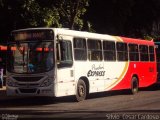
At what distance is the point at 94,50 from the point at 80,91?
7.03 ft

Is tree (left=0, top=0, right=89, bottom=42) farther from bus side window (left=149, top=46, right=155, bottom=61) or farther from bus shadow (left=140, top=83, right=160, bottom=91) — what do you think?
bus shadow (left=140, top=83, right=160, bottom=91)

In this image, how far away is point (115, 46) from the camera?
23078 millimetres

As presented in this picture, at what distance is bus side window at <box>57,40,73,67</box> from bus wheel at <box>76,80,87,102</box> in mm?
1163

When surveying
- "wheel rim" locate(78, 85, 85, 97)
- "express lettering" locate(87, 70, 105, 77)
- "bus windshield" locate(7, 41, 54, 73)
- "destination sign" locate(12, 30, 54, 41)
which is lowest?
"wheel rim" locate(78, 85, 85, 97)

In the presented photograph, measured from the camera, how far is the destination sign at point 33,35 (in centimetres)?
1865

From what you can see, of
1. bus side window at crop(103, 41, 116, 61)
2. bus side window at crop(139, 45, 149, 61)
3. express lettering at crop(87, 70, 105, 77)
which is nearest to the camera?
express lettering at crop(87, 70, 105, 77)

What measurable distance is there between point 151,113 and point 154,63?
12.4 metres

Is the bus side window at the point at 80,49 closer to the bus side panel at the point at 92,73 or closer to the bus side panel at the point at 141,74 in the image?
the bus side panel at the point at 92,73

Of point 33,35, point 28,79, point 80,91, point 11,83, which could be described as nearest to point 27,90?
point 28,79

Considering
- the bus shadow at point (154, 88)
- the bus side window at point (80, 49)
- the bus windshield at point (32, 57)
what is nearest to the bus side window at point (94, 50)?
the bus side window at point (80, 49)

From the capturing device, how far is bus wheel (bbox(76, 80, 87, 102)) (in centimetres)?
1983

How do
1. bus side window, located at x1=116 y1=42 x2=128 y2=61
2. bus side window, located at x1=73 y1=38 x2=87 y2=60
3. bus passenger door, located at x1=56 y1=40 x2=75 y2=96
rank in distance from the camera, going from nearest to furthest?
bus passenger door, located at x1=56 y1=40 x2=75 y2=96, bus side window, located at x1=73 y1=38 x2=87 y2=60, bus side window, located at x1=116 y1=42 x2=128 y2=61

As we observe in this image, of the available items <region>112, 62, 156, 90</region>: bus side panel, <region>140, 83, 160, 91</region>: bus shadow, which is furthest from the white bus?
<region>140, 83, 160, 91</region>: bus shadow

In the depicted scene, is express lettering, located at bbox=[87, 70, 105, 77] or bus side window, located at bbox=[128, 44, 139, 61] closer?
express lettering, located at bbox=[87, 70, 105, 77]
